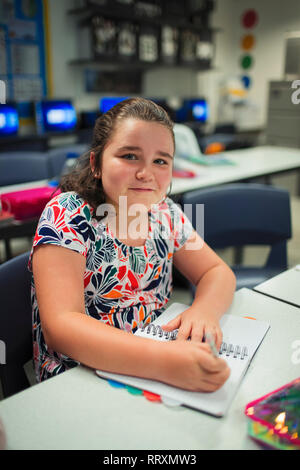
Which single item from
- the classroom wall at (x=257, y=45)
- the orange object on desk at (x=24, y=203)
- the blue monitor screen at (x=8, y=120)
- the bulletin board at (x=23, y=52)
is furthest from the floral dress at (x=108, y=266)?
the classroom wall at (x=257, y=45)

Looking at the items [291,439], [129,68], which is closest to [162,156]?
[291,439]

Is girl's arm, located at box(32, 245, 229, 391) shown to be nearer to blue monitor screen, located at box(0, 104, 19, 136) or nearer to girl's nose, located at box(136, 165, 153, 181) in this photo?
girl's nose, located at box(136, 165, 153, 181)

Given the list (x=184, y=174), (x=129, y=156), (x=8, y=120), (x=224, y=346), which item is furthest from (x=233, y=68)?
(x=224, y=346)

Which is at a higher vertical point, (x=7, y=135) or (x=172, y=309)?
(x=7, y=135)

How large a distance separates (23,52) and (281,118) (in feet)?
9.57

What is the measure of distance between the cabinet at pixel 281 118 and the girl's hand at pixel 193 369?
4.17 metres

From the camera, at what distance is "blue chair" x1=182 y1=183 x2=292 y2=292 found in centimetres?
155

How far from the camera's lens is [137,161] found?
83cm

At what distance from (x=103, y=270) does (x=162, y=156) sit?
289 millimetres

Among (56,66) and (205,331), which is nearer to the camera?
(205,331)

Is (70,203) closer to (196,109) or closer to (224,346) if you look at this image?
(224,346)

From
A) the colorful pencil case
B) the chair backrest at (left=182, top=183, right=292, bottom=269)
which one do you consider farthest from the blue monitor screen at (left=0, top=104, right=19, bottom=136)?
the colorful pencil case

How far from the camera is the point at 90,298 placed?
90 centimetres

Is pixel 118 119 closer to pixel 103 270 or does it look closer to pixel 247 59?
pixel 103 270
